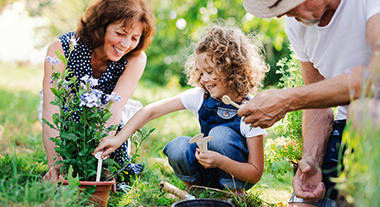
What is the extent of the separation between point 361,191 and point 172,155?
4.01 ft

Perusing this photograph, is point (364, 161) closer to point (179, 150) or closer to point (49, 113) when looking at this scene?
point (179, 150)

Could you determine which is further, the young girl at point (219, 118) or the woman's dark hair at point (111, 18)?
the woman's dark hair at point (111, 18)

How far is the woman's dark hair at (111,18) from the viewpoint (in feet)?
7.30

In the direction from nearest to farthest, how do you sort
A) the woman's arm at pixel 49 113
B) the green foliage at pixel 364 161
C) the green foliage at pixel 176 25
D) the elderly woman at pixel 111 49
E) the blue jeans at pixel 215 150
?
the green foliage at pixel 364 161 < the blue jeans at pixel 215 150 < the woman's arm at pixel 49 113 < the elderly woman at pixel 111 49 < the green foliage at pixel 176 25

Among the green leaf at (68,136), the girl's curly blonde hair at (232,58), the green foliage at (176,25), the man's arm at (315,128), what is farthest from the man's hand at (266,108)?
the green foliage at (176,25)

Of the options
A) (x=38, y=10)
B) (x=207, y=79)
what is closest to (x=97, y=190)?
(x=207, y=79)

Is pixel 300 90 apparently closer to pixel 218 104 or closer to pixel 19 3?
pixel 218 104

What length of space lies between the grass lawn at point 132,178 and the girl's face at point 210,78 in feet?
1.98

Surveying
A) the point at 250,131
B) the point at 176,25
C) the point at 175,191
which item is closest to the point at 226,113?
the point at 250,131

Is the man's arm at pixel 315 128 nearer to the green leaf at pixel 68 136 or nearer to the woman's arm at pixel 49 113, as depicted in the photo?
the green leaf at pixel 68 136

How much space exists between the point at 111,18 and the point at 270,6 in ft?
3.91

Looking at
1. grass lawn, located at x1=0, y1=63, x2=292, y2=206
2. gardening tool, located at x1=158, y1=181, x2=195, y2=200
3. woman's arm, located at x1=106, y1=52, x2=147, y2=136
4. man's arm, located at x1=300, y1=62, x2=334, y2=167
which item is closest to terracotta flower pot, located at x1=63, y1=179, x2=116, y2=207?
grass lawn, located at x1=0, y1=63, x2=292, y2=206

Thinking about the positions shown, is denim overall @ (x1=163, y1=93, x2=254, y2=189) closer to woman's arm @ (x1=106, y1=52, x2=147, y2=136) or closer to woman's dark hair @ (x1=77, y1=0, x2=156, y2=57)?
woman's arm @ (x1=106, y1=52, x2=147, y2=136)

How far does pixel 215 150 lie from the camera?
6.33ft
